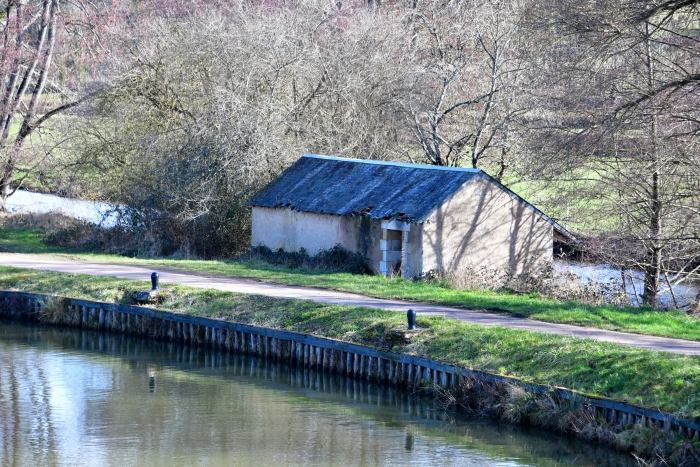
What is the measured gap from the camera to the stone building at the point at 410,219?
27828 mm

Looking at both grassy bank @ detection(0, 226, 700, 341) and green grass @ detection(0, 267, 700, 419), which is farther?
grassy bank @ detection(0, 226, 700, 341)

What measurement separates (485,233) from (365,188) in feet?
13.0

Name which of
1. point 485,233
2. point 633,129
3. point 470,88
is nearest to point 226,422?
point 633,129

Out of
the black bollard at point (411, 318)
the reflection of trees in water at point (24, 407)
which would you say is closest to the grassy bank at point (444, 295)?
the black bollard at point (411, 318)

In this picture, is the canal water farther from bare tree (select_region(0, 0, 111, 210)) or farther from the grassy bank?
bare tree (select_region(0, 0, 111, 210))

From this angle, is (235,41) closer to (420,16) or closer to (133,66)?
(133,66)

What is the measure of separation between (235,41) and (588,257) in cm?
1476

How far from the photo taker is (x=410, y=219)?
27.4 metres

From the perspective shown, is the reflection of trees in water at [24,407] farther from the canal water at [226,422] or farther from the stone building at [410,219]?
the stone building at [410,219]

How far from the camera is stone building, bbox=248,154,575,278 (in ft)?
91.3

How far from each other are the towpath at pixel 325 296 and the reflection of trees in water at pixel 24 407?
506 centimetres

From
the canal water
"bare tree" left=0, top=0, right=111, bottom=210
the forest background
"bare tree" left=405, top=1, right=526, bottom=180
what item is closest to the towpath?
the canal water

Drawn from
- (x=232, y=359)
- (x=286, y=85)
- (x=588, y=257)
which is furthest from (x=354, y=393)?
(x=286, y=85)

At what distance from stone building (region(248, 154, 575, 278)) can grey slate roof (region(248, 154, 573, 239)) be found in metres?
0.03
